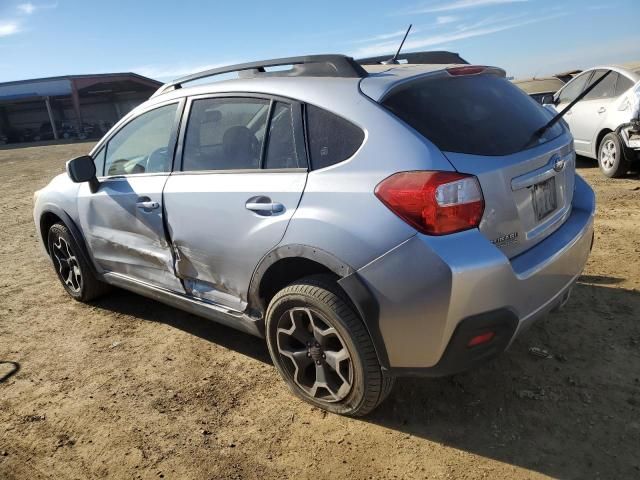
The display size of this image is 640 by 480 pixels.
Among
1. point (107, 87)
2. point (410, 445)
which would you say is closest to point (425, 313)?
point (410, 445)

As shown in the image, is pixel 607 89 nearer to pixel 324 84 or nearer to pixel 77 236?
pixel 324 84

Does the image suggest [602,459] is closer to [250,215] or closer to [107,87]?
[250,215]

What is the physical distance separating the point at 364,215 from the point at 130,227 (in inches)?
80.0

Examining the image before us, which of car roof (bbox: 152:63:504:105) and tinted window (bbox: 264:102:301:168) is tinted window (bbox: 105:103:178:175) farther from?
tinted window (bbox: 264:102:301:168)

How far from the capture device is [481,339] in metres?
2.25

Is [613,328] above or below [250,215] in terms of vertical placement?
below

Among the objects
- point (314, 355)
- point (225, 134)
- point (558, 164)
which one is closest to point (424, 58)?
point (558, 164)

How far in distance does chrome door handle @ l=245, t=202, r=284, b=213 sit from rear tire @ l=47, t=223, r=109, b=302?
7.21ft

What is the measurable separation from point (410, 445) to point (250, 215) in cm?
141

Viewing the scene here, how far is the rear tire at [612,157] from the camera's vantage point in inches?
285

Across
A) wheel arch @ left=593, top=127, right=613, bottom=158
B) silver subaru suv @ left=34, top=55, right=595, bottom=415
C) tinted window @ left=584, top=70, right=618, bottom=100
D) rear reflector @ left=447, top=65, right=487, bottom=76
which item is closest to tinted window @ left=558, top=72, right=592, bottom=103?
tinted window @ left=584, top=70, right=618, bottom=100

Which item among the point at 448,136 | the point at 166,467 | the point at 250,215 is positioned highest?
the point at 448,136

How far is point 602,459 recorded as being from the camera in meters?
2.27

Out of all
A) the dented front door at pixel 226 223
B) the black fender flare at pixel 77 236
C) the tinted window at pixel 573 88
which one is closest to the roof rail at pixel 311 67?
the dented front door at pixel 226 223
